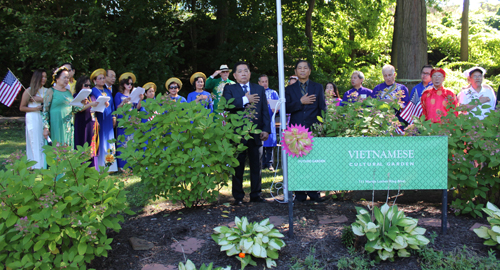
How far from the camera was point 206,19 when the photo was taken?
1288cm

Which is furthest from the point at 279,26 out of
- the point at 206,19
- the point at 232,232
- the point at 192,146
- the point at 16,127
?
the point at 16,127

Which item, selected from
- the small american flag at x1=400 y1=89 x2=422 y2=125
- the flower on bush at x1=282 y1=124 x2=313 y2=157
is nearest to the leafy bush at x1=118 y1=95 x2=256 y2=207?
the flower on bush at x1=282 y1=124 x2=313 y2=157

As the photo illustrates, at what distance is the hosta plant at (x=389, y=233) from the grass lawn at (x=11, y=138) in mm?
8228

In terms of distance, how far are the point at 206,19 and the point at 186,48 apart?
160 centimetres

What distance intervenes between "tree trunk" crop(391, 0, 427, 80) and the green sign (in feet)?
18.4

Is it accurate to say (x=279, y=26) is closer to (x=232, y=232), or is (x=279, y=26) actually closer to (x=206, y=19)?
(x=232, y=232)

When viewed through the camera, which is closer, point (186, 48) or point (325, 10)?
point (186, 48)

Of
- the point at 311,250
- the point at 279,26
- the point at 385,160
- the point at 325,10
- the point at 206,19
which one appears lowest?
the point at 311,250

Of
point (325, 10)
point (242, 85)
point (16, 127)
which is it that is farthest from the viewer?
point (325, 10)

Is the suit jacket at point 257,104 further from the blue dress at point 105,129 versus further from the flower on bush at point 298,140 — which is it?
the blue dress at point 105,129

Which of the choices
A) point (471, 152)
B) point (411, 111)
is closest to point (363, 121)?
point (471, 152)

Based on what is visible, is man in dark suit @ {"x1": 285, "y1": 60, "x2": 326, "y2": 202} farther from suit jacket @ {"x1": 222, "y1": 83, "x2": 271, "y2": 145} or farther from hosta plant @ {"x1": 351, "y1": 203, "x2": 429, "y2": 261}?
hosta plant @ {"x1": 351, "y1": 203, "x2": 429, "y2": 261}

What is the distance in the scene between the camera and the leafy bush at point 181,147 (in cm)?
364

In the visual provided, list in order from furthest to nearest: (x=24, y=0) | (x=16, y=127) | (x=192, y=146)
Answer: (x=16, y=127) → (x=24, y=0) → (x=192, y=146)
